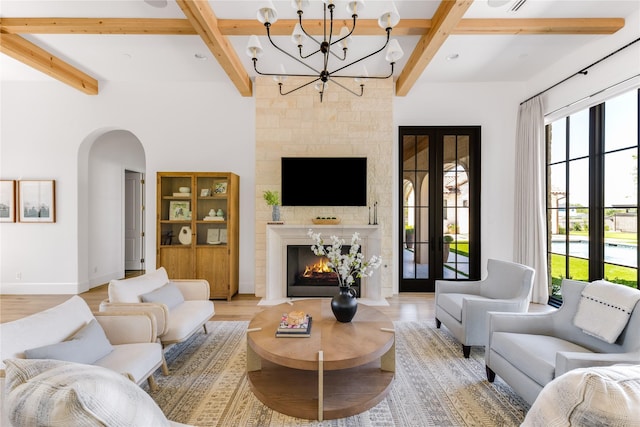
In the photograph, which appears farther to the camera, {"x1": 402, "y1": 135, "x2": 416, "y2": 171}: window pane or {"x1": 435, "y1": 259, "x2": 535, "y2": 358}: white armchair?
{"x1": 402, "y1": 135, "x2": 416, "y2": 171}: window pane

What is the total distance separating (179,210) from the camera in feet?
15.2

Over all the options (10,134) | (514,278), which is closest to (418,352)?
(514,278)

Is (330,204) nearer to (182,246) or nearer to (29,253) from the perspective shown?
(182,246)

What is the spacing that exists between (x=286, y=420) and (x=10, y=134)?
20.0 ft

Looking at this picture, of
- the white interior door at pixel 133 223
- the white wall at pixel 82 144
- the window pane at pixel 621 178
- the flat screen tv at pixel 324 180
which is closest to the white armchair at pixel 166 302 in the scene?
the white wall at pixel 82 144

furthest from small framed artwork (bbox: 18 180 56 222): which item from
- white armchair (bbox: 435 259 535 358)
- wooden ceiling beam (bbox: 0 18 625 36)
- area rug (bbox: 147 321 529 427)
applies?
white armchair (bbox: 435 259 535 358)

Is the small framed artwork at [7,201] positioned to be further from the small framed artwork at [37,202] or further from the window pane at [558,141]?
the window pane at [558,141]

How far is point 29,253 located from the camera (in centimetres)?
477

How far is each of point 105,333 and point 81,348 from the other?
0.48m

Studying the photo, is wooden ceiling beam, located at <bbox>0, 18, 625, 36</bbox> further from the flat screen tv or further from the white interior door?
the white interior door

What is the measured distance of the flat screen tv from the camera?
4.60m

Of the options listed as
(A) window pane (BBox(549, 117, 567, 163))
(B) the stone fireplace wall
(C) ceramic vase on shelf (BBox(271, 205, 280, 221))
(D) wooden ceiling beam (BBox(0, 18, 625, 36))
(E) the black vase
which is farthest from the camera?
(B) the stone fireplace wall

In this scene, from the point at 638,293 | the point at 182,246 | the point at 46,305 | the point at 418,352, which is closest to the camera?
the point at 638,293

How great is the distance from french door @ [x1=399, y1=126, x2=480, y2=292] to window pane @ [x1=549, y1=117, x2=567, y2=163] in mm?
1017
